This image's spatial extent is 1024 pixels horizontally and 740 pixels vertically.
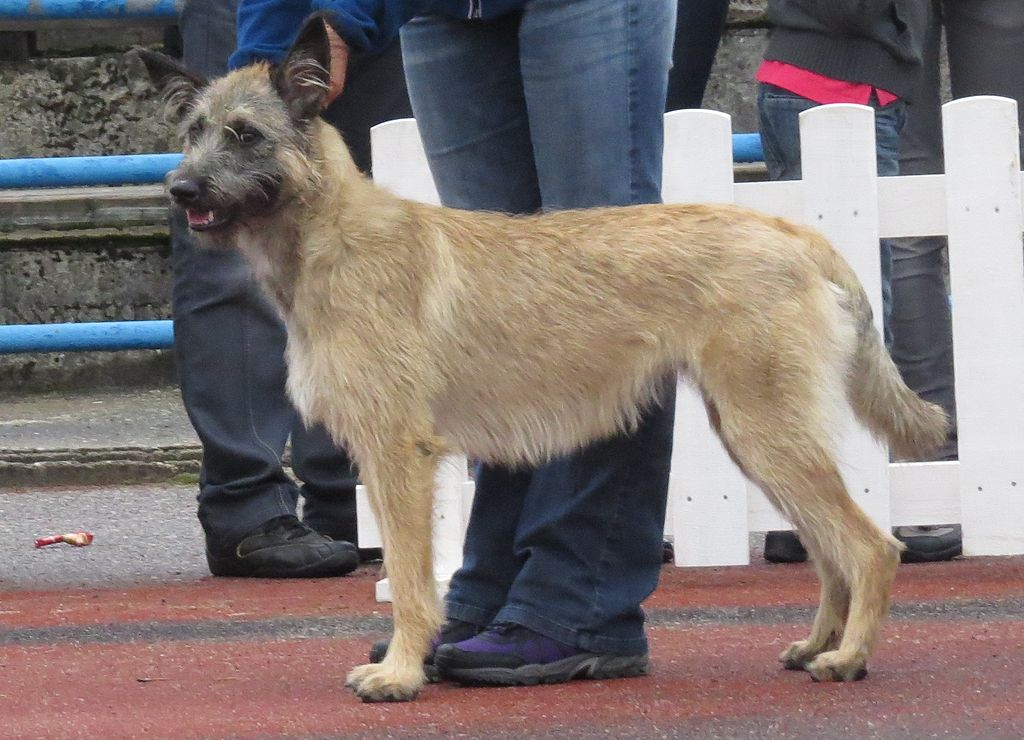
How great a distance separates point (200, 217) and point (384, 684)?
1.10m

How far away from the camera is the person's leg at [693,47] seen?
608 cm

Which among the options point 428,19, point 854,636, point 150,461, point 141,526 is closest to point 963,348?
point 854,636

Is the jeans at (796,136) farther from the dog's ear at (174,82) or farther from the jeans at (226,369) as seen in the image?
the dog's ear at (174,82)

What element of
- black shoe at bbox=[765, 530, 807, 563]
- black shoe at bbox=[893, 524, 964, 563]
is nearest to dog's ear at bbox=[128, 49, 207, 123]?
black shoe at bbox=[765, 530, 807, 563]

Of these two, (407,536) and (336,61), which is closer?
(407,536)

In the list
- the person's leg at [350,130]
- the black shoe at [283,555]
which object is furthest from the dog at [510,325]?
the person's leg at [350,130]

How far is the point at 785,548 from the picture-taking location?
18.7 ft

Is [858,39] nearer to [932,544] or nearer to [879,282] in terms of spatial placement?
[879,282]

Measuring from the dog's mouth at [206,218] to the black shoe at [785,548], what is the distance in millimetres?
2390

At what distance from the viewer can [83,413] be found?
28.9ft

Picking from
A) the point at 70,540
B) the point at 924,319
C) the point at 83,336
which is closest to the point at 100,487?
the point at 83,336

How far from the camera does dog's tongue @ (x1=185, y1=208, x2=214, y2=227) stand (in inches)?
157

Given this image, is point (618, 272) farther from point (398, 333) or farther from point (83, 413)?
point (83, 413)

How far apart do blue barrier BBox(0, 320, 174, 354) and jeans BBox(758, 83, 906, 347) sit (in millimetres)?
2943
